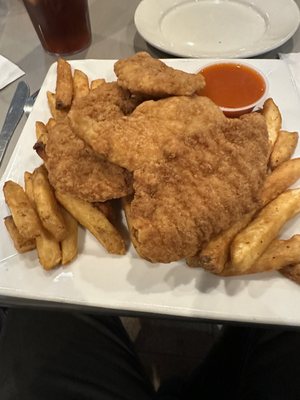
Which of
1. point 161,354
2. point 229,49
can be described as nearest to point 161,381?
point 161,354

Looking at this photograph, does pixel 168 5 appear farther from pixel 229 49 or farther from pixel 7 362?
pixel 7 362

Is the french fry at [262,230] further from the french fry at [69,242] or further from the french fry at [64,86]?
the french fry at [64,86]

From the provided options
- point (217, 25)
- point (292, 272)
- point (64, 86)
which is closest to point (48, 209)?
point (64, 86)

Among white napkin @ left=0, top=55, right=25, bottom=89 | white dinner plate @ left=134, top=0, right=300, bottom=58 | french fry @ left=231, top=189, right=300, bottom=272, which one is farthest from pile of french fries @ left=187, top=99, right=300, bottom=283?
white napkin @ left=0, top=55, right=25, bottom=89

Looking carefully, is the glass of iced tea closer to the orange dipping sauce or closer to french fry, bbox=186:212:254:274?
the orange dipping sauce

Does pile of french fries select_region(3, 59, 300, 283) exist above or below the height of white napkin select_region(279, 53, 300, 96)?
above

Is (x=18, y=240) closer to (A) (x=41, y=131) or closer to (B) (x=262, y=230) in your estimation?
(A) (x=41, y=131)
